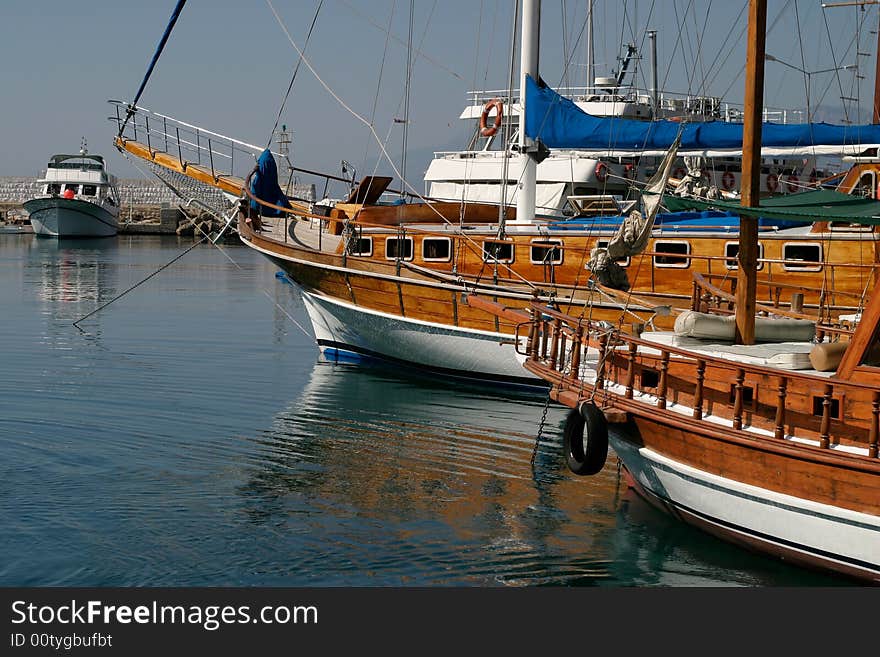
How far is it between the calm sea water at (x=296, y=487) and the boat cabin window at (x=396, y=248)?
2345 millimetres

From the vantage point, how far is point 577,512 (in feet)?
42.2

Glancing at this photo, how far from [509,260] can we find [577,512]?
9.99 m

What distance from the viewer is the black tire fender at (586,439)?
11.8m

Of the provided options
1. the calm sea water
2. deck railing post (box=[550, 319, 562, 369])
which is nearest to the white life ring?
the calm sea water

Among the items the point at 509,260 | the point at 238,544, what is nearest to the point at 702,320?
the point at 238,544

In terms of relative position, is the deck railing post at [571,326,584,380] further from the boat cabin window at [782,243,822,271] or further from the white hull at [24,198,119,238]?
the white hull at [24,198,119,238]

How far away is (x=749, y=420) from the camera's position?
11.0 metres

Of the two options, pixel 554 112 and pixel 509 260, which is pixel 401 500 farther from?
pixel 554 112

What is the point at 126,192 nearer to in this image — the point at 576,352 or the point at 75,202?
the point at 75,202

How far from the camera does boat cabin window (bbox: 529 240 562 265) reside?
71.3ft

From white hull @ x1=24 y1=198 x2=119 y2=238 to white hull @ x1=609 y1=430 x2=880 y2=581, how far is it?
243 ft
